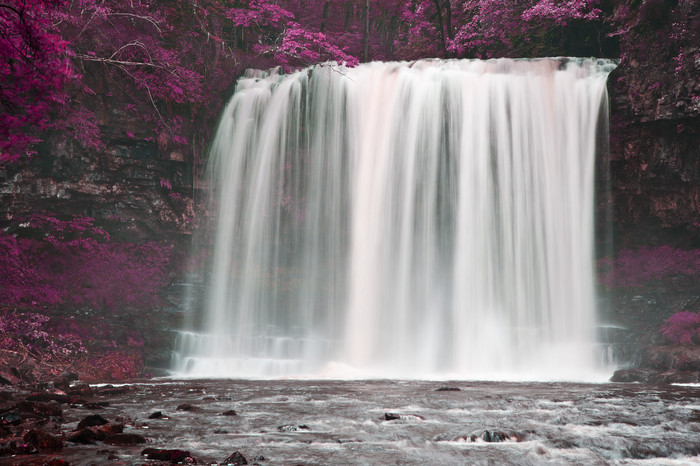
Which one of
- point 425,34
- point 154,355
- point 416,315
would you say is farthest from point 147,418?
point 425,34

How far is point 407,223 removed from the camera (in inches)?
675

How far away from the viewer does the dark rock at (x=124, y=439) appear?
19.9ft

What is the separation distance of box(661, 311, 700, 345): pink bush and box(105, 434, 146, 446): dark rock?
12.6m

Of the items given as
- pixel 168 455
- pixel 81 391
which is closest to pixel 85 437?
pixel 168 455

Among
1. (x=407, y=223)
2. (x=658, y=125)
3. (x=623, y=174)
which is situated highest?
(x=658, y=125)

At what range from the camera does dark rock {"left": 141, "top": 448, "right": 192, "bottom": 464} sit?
17.7ft

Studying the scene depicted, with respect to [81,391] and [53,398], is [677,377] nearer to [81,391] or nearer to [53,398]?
[81,391]

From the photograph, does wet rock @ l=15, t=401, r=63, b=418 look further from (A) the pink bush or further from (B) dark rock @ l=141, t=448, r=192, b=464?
(A) the pink bush

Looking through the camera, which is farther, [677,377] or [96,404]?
[677,377]

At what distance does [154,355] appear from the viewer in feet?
53.1

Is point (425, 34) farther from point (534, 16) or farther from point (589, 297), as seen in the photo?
point (589, 297)

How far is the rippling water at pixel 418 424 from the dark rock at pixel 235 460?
0.16m

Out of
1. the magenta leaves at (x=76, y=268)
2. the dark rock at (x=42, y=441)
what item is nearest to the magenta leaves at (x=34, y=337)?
the magenta leaves at (x=76, y=268)

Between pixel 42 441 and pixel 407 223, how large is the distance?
12.6m
